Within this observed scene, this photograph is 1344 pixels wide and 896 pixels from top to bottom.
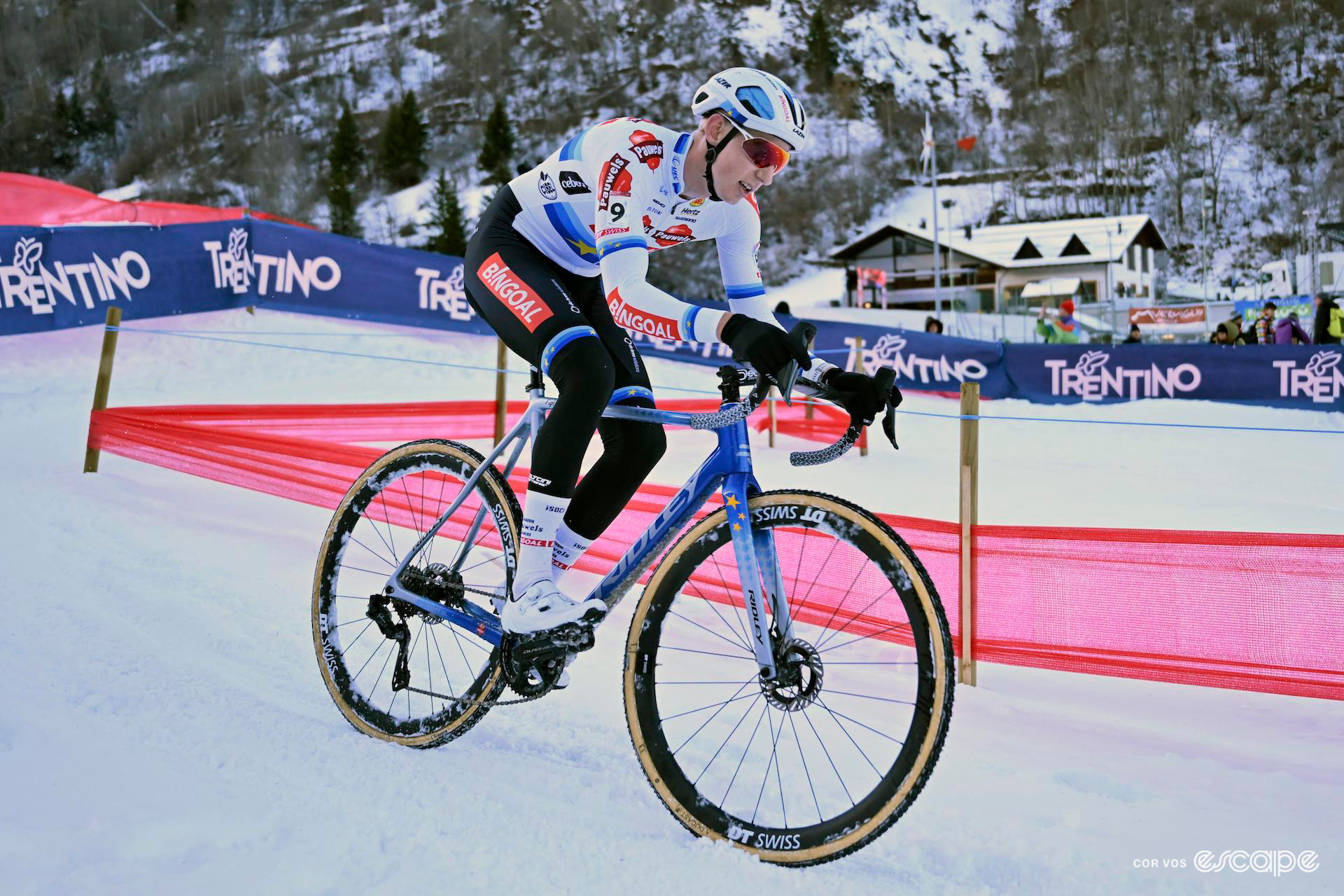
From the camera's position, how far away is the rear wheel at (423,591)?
3.19 meters

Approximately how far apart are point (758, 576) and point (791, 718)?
543 mm

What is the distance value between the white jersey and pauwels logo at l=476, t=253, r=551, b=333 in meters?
0.17

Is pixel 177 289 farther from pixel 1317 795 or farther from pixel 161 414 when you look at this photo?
pixel 1317 795

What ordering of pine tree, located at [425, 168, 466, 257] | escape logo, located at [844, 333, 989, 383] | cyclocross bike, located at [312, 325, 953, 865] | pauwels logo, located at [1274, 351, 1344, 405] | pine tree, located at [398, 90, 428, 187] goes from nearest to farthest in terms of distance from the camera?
cyclocross bike, located at [312, 325, 953, 865] < pauwels logo, located at [1274, 351, 1344, 405] < escape logo, located at [844, 333, 989, 383] < pine tree, located at [425, 168, 466, 257] < pine tree, located at [398, 90, 428, 187]

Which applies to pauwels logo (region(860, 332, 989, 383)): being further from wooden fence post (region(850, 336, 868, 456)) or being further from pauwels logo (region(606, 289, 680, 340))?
pauwels logo (region(606, 289, 680, 340))

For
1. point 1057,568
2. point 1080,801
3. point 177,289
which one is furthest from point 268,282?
point 1080,801

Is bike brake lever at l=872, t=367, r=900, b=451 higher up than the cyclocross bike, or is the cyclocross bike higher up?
bike brake lever at l=872, t=367, r=900, b=451

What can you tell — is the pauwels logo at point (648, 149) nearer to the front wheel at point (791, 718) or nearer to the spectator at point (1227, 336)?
the front wheel at point (791, 718)

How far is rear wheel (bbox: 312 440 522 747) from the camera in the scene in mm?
3193

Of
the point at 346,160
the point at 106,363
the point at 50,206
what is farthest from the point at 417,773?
the point at 346,160

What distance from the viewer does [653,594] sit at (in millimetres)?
2699

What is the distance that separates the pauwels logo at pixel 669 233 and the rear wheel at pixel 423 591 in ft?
3.19

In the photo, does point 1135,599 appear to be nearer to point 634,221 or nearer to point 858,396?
point 858,396

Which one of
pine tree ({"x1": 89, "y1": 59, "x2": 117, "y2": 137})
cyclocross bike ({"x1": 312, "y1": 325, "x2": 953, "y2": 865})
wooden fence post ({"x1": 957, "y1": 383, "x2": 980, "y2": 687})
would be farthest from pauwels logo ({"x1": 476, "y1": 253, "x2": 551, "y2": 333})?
pine tree ({"x1": 89, "y1": 59, "x2": 117, "y2": 137})
